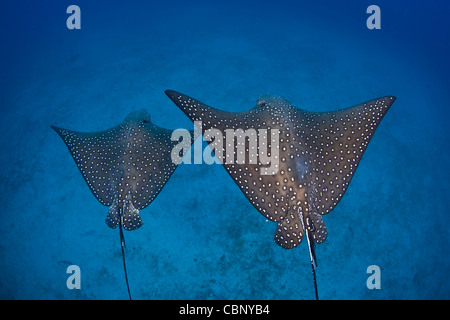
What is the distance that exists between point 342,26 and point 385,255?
8.31 meters

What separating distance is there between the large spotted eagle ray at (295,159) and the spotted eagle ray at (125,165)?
87cm

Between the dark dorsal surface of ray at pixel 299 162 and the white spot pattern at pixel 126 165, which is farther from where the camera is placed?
the white spot pattern at pixel 126 165

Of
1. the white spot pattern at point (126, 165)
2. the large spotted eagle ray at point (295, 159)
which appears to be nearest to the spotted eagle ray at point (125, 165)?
the white spot pattern at point (126, 165)

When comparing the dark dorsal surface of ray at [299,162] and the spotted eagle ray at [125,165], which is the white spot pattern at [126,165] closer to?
the spotted eagle ray at [125,165]

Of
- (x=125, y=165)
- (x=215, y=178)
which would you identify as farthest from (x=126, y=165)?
(x=215, y=178)

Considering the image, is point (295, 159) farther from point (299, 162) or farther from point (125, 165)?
point (125, 165)

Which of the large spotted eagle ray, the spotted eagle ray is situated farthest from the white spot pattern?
the large spotted eagle ray

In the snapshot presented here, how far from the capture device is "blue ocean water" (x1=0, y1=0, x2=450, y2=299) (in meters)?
3.85

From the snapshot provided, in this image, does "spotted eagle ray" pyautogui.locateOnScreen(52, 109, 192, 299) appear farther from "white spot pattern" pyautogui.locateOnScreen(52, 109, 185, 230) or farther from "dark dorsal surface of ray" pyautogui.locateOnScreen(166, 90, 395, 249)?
"dark dorsal surface of ray" pyautogui.locateOnScreen(166, 90, 395, 249)

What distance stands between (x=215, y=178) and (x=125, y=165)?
1.63m

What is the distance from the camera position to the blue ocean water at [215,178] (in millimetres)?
3846

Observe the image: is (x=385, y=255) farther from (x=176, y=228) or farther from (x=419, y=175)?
(x=176, y=228)

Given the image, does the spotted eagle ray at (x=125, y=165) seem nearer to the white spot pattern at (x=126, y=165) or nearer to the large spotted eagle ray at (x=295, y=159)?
the white spot pattern at (x=126, y=165)
